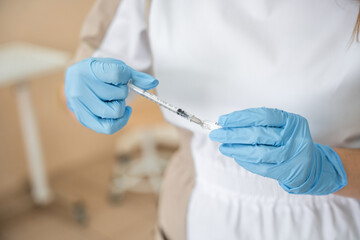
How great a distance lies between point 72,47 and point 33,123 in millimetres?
672

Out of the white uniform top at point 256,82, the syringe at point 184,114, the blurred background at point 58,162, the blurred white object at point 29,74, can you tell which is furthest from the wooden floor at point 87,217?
the syringe at point 184,114

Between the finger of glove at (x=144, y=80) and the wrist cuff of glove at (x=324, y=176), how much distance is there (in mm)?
299

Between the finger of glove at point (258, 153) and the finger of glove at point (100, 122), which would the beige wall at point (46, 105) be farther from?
the finger of glove at point (258, 153)

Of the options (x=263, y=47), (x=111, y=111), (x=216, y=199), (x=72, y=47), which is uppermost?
(x=263, y=47)

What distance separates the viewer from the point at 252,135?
26.3 inches

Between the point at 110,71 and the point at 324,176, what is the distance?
0.43 meters

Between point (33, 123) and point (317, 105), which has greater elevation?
point (317, 105)

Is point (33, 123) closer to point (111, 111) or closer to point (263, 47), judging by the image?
point (111, 111)

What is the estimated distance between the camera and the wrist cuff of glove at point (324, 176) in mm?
703

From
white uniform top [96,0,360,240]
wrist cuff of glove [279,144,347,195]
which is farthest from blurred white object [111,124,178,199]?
wrist cuff of glove [279,144,347,195]

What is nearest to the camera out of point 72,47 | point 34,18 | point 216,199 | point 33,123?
point 216,199

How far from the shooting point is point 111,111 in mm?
763

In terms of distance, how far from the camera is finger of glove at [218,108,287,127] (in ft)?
2.17

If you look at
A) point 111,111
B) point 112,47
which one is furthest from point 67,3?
point 111,111
